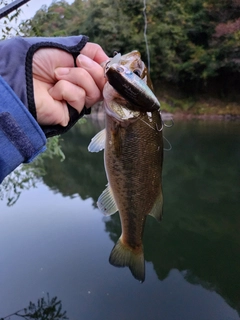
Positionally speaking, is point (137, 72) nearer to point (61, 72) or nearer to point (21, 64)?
point (61, 72)

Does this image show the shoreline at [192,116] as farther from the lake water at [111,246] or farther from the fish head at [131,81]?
the fish head at [131,81]

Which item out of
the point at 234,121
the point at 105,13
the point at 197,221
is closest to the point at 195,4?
the point at 105,13

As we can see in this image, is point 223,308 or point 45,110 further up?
point 45,110

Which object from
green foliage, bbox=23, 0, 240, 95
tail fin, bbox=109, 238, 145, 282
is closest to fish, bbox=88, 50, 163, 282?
tail fin, bbox=109, 238, 145, 282

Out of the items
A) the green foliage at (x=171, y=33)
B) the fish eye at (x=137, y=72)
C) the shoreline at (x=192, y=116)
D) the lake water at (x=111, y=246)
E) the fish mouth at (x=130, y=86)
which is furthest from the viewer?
the green foliage at (x=171, y=33)

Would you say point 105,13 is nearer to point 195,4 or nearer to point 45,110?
point 195,4

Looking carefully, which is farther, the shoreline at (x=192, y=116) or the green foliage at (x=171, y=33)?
the green foliage at (x=171, y=33)

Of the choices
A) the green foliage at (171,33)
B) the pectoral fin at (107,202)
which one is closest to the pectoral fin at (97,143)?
the pectoral fin at (107,202)
